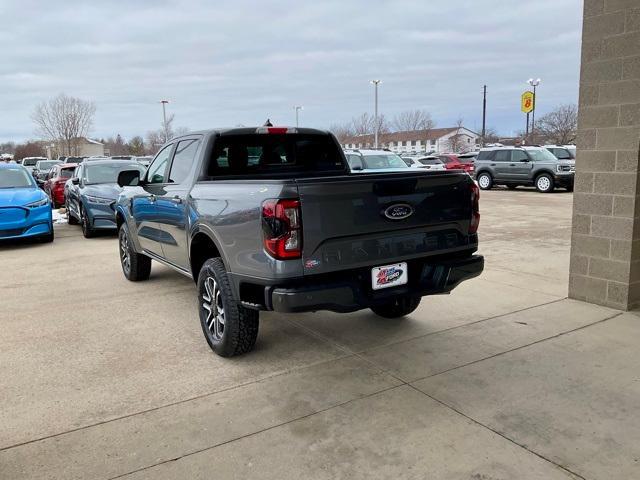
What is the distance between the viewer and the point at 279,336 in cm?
498

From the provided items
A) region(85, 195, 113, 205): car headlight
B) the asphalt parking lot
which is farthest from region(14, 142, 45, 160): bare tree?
the asphalt parking lot

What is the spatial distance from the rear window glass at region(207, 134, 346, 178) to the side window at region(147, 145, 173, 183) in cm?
101

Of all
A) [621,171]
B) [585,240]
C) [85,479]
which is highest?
[621,171]

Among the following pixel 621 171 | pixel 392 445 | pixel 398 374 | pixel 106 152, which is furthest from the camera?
pixel 106 152

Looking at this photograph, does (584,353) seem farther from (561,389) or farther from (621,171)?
(621,171)

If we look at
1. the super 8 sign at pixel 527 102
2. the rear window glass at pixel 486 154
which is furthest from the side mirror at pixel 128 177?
the super 8 sign at pixel 527 102

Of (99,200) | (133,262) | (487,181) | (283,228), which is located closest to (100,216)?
(99,200)

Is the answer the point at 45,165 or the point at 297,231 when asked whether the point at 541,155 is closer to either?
the point at 297,231

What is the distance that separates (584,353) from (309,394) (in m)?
2.28

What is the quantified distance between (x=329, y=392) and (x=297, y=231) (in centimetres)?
117

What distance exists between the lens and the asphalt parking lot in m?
2.96

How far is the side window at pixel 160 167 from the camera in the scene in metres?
5.78

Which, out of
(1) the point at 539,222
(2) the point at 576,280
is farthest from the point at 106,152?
(2) the point at 576,280

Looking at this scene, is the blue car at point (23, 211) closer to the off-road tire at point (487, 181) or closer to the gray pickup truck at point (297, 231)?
the gray pickup truck at point (297, 231)
